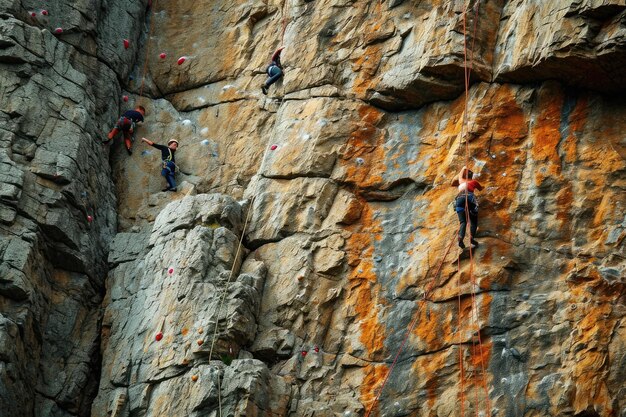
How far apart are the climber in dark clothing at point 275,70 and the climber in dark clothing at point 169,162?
90.2 inches

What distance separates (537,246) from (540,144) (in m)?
1.91

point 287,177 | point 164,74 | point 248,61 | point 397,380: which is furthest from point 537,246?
point 164,74

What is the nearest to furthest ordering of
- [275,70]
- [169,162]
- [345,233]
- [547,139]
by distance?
[547,139], [345,233], [169,162], [275,70]

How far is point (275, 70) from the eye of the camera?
2177 cm

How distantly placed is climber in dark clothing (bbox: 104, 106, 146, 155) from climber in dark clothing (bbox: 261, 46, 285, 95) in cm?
279

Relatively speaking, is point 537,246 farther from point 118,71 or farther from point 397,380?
point 118,71

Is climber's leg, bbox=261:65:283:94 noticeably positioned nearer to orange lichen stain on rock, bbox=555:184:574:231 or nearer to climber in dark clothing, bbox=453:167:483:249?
climber in dark clothing, bbox=453:167:483:249

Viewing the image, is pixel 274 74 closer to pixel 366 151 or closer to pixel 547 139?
pixel 366 151

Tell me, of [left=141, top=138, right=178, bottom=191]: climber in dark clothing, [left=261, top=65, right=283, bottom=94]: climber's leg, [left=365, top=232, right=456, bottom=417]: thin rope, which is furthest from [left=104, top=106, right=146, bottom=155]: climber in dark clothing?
[left=365, top=232, right=456, bottom=417]: thin rope

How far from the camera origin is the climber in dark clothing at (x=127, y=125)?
2208 centimetres

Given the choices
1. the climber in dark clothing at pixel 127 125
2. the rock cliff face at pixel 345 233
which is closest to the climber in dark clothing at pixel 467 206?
the rock cliff face at pixel 345 233

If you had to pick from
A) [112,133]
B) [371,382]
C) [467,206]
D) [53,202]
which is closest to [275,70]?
[112,133]

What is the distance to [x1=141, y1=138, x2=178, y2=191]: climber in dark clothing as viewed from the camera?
71.0 ft

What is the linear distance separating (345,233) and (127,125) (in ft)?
19.7
